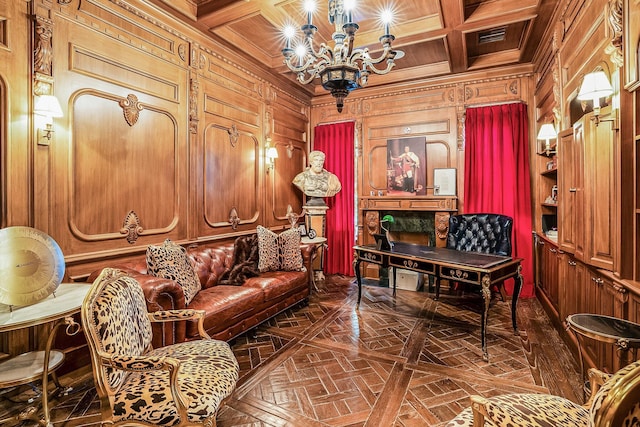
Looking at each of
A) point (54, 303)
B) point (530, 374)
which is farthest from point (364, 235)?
point (54, 303)

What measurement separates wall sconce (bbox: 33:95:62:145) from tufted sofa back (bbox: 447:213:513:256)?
14.8ft

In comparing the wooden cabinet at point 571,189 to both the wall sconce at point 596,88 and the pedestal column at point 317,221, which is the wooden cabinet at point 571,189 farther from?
the pedestal column at point 317,221

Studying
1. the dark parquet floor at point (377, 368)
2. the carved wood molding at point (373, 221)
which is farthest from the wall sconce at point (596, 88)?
the carved wood molding at point (373, 221)

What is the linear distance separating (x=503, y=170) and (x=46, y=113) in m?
5.42

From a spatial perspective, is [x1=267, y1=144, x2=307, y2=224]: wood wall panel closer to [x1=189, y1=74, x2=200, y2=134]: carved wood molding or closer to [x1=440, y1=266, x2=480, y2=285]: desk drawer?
[x1=189, y1=74, x2=200, y2=134]: carved wood molding

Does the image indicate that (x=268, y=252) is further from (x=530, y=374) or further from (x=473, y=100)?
(x=473, y=100)

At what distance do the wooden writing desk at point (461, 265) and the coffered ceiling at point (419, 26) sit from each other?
2620mm

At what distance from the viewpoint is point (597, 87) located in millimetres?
2193

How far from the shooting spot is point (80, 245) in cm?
276

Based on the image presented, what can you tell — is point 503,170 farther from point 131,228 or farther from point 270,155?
point 131,228

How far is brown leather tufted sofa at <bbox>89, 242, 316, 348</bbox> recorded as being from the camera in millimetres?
2361

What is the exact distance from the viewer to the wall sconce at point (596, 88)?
218 cm

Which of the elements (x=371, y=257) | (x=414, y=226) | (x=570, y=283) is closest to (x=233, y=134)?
(x=371, y=257)

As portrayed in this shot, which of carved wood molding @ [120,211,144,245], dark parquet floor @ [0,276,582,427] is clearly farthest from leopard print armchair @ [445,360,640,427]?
carved wood molding @ [120,211,144,245]
